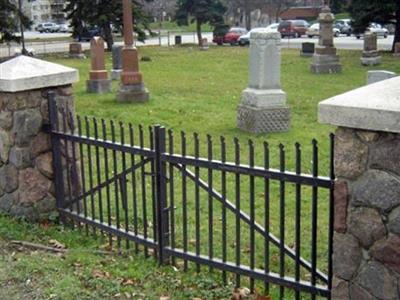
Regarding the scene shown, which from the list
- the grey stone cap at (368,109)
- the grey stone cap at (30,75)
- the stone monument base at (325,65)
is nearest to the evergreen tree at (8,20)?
the stone monument base at (325,65)

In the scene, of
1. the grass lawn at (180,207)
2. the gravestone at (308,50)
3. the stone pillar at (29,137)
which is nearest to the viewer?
the grass lawn at (180,207)

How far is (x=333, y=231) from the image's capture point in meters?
3.91

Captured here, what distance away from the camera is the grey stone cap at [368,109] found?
11.2 feet

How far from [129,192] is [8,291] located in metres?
3.29

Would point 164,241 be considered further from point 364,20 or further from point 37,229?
point 364,20

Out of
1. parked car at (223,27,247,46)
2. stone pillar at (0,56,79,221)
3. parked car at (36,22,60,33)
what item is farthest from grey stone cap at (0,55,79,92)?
parked car at (36,22,60,33)

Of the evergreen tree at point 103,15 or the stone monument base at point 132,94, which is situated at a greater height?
the evergreen tree at point 103,15

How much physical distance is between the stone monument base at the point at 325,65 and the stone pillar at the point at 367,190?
1858cm

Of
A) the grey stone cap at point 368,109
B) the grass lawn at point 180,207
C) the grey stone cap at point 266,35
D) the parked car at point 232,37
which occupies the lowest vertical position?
the grass lawn at point 180,207

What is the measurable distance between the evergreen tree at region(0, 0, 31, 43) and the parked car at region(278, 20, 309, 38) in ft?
91.6

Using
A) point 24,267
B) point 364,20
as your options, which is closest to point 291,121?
point 24,267

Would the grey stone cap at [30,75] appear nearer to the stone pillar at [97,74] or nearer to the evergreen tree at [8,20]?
the stone pillar at [97,74]

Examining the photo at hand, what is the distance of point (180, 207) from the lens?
7.10 meters

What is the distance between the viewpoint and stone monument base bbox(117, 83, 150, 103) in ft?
49.6
